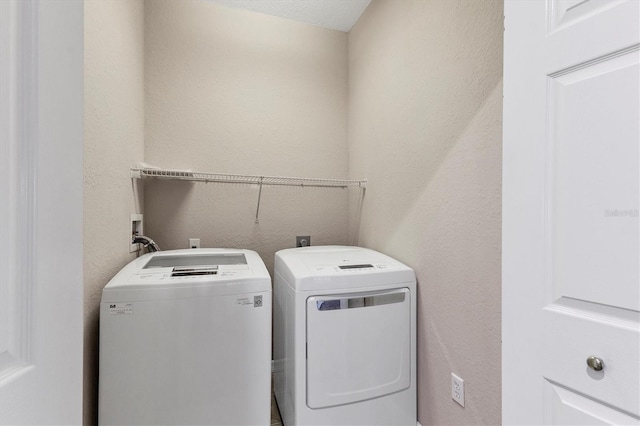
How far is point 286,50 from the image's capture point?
2238 mm

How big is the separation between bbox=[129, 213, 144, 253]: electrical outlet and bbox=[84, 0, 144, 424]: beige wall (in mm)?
43

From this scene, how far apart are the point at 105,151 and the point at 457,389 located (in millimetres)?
1838

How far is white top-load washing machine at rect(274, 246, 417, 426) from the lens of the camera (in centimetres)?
135

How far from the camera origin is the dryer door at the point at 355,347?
135cm

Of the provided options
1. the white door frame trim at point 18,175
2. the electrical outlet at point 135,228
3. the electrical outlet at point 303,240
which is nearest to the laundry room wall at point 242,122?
the electrical outlet at point 303,240

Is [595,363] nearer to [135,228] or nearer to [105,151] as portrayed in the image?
[105,151]

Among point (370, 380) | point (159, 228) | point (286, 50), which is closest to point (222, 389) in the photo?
point (370, 380)

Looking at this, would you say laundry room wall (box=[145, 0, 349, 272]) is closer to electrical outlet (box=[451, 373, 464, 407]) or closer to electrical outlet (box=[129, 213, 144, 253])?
electrical outlet (box=[129, 213, 144, 253])

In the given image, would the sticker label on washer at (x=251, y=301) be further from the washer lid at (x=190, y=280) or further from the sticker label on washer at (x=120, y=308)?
the sticker label on washer at (x=120, y=308)

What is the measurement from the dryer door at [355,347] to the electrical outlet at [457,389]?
23 centimetres

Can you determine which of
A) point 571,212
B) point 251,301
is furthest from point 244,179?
point 571,212

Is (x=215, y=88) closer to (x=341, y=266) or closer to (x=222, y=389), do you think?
(x=341, y=266)

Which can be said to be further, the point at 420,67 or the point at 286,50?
the point at 286,50

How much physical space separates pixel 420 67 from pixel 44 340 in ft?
5.75
